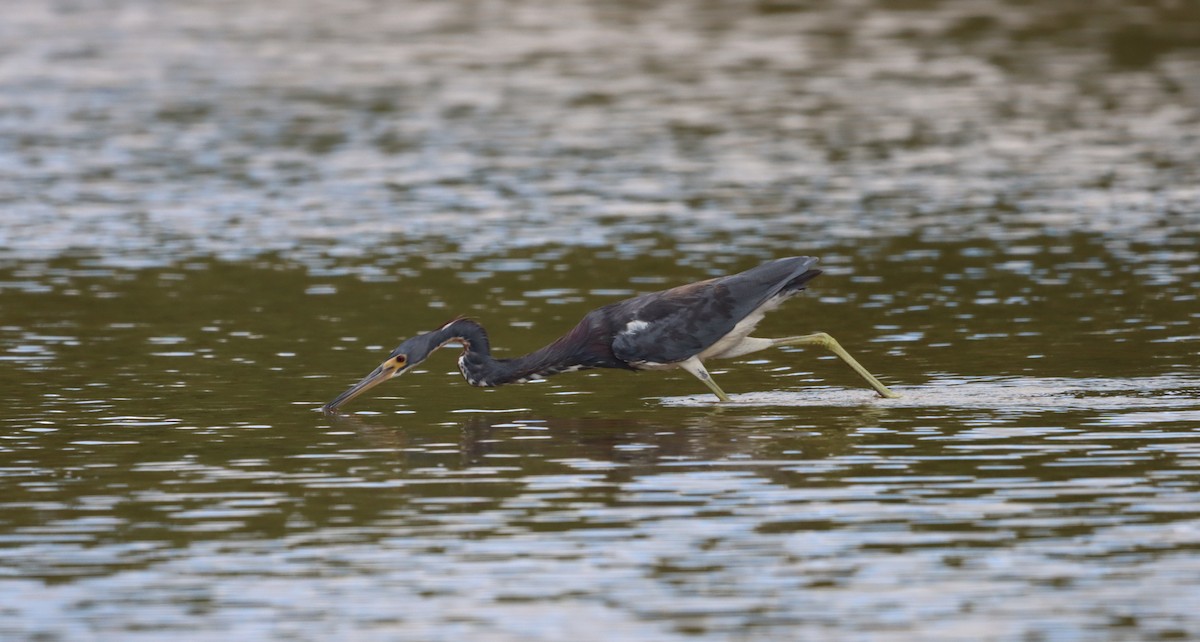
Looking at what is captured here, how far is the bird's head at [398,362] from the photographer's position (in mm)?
19203

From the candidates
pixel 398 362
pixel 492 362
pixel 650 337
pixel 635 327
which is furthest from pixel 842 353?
pixel 398 362

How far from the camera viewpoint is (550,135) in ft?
136

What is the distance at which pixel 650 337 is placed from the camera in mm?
18891

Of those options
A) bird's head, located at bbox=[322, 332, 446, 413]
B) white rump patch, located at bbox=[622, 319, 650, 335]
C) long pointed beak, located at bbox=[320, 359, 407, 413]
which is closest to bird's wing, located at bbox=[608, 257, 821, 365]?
white rump patch, located at bbox=[622, 319, 650, 335]

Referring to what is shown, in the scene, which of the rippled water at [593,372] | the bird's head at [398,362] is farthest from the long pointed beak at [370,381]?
the rippled water at [593,372]

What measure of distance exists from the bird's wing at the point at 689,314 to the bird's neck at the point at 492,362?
0.58m

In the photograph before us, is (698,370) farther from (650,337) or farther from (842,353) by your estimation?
(842,353)

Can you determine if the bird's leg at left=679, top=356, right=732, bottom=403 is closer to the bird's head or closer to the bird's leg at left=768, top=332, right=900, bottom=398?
the bird's leg at left=768, top=332, right=900, bottom=398

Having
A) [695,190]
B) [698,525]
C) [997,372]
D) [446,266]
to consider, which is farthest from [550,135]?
[698,525]

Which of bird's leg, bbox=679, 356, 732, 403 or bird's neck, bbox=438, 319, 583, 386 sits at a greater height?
bird's neck, bbox=438, 319, 583, 386

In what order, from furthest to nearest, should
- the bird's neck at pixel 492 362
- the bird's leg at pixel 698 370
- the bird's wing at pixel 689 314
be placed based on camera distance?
1. the bird's neck at pixel 492 362
2. the bird's leg at pixel 698 370
3. the bird's wing at pixel 689 314

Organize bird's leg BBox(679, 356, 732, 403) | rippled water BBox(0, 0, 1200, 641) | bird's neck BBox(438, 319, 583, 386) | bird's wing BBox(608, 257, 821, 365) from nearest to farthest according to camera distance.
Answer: rippled water BBox(0, 0, 1200, 641), bird's wing BBox(608, 257, 821, 365), bird's leg BBox(679, 356, 732, 403), bird's neck BBox(438, 319, 583, 386)

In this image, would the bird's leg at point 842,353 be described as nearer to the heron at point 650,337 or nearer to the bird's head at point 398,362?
the heron at point 650,337

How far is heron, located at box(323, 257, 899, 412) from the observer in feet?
62.1
